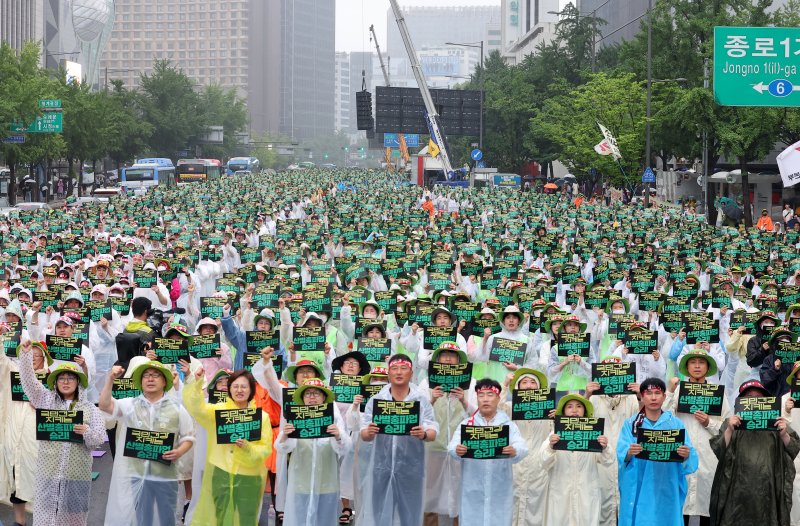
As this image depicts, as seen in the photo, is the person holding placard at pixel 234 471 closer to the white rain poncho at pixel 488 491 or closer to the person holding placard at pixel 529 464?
the white rain poncho at pixel 488 491

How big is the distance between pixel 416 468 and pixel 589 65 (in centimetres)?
6914

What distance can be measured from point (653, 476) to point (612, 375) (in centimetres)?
124

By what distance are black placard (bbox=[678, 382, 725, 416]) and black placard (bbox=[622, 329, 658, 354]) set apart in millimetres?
2386

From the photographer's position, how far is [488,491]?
27.8ft

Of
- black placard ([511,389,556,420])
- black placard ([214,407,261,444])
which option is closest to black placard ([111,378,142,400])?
black placard ([214,407,261,444])

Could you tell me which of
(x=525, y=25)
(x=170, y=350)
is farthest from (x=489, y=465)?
(x=525, y=25)

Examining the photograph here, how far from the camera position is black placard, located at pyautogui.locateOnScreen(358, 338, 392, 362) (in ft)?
35.0

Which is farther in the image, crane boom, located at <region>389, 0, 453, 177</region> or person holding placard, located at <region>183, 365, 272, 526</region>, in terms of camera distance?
crane boom, located at <region>389, 0, 453, 177</region>

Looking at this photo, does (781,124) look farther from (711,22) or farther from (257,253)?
(257,253)

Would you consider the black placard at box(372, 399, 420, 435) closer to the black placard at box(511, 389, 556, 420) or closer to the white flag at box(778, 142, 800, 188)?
the black placard at box(511, 389, 556, 420)

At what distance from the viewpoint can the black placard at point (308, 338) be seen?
1135 centimetres

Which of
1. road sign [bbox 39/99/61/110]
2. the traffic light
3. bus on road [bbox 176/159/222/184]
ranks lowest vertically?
bus on road [bbox 176/159/222/184]

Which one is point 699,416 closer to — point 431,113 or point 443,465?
point 443,465

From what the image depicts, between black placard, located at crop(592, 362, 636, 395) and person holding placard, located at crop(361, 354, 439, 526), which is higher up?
black placard, located at crop(592, 362, 636, 395)
